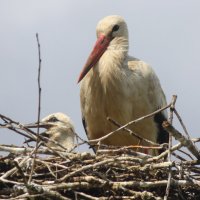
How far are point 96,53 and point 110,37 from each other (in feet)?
0.79

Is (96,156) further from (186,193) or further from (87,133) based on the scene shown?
(87,133)

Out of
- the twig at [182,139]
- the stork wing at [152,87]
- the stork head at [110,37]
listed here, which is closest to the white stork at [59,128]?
the stork head at [110,37]

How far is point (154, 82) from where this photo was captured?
315 inches

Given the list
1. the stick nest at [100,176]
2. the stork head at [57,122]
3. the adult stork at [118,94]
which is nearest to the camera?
the stick nest at [100,176]

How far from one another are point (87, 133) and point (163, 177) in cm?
215

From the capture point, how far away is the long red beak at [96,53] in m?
7.96

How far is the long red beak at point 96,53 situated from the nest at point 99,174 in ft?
5.51

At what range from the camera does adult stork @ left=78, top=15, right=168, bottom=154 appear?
310 inches

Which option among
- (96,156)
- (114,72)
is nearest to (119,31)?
(114,72)

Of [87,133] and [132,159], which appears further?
[87,133]

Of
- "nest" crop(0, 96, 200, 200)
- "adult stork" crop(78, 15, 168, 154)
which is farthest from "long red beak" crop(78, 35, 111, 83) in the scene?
"nest" crop(0, 96, 200, 200)

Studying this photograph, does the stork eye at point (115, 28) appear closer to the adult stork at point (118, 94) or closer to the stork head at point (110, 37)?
the stork head at point (110, 37)

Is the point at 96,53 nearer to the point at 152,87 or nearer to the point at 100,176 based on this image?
the point at 152,87

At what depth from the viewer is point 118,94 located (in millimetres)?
7883
